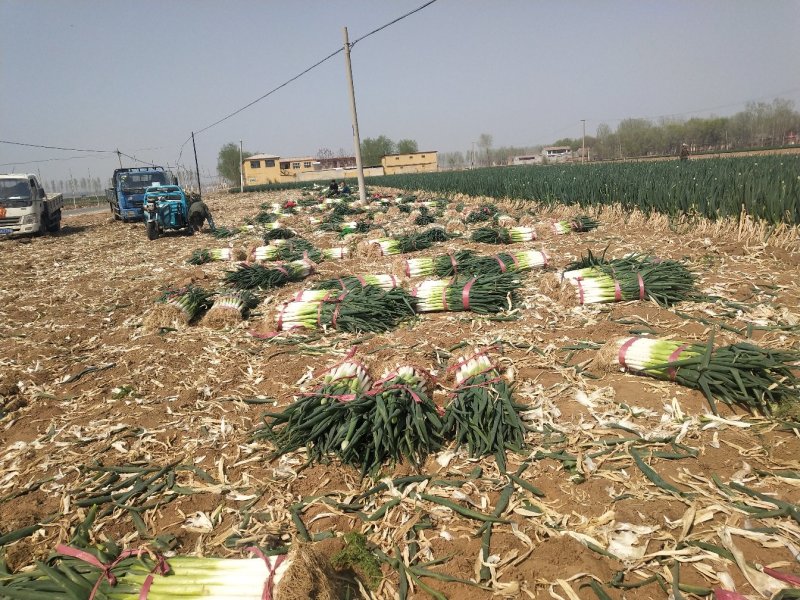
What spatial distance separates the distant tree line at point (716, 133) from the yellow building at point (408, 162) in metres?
35.2

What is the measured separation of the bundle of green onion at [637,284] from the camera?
18.3 feet

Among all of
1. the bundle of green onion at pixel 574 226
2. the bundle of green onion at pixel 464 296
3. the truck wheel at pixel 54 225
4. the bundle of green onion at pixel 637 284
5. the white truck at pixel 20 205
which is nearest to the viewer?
the bundle of green onion at pixel 637 284

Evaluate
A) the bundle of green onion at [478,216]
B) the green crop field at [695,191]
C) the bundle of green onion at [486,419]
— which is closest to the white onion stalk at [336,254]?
the bundle of green onion at [478,216]

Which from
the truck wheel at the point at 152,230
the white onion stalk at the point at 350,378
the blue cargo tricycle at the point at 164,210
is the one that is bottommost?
the white onion stalk at the point at 350,378

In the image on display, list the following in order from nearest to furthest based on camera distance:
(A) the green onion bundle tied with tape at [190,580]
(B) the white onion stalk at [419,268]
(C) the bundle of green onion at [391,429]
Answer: (A) the green onion bundle tied with tape at [190,580]
(C) the bundle of green onion at [391,429]
(B) the white onion stalk at [419,268]

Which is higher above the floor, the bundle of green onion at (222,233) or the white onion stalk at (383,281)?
the bundle of green onion at (222,233)

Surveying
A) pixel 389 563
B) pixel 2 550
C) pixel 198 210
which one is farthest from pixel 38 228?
pixel 389 563

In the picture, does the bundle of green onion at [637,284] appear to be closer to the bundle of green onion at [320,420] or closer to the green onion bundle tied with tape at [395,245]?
the bundle of green onion at [320,420]

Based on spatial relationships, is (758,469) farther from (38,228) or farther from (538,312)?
(38,228)

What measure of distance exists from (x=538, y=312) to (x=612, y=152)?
99918mm

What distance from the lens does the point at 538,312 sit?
5.80 meters

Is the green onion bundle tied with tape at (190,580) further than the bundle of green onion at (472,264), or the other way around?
the bundle of green onion at (472,264)

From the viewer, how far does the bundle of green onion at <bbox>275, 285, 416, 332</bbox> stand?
566 centimetres

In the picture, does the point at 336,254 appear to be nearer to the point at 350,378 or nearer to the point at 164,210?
the point at 350,378
